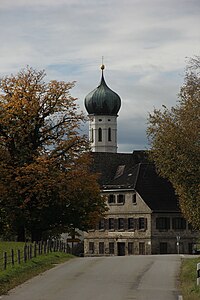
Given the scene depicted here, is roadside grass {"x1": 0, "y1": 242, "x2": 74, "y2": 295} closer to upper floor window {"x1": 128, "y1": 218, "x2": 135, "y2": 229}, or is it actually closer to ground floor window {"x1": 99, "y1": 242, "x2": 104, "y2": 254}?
upper floor window {"x1": 128, "y1": 218, "x2": 135, "y2": 229}

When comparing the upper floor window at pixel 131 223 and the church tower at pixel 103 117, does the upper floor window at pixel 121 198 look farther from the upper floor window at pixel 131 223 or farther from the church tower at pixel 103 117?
the church tower at pixel 103 117

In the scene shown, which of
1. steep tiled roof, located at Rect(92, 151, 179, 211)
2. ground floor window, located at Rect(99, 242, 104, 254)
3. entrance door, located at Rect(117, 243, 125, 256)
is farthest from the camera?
ground floor window, located at Rect(99, 242, 104, 254)

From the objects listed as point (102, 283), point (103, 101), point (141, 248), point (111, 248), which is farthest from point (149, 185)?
point (102, 283)

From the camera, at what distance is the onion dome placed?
454ft

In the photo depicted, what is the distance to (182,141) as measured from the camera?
112ft

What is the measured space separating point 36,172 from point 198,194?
18.2 metres

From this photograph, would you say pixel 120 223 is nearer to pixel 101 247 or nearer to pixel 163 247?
pixel 101 247

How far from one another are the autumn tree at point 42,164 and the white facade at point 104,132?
3276 inches

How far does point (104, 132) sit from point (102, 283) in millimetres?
114127

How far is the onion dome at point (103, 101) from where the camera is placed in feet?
454

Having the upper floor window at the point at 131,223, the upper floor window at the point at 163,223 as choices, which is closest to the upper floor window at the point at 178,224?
the upper floor window at the point at 163,223

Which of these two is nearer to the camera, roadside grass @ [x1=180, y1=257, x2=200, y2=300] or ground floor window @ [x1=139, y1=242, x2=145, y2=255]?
roadside grass @ [x1=180, y1=257, x2=200, y2=300]

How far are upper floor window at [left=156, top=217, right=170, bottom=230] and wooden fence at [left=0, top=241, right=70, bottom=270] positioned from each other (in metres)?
36.5

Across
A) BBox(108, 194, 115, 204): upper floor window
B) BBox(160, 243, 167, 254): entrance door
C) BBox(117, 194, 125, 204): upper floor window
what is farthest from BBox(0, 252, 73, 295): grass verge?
BBox(108, 194, 115, 204): upper floor window
